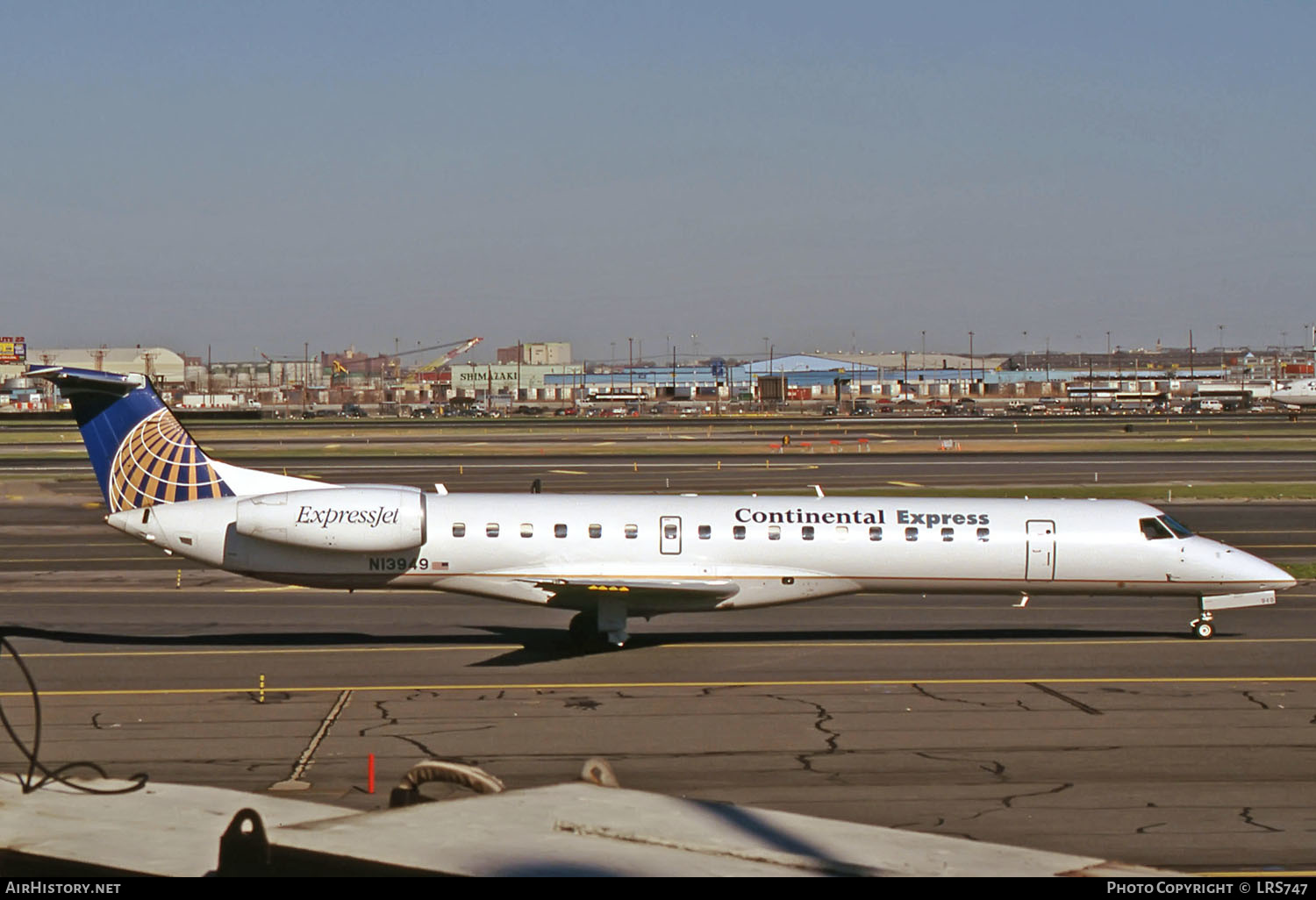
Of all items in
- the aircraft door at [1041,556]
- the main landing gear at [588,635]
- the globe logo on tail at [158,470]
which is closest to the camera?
the main landing gear at [588,635]

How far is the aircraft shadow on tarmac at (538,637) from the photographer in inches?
996

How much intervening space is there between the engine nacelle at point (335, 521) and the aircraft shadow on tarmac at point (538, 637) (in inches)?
86.8

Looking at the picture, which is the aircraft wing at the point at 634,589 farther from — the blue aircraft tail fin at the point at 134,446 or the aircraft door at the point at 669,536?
the blue aircraft tail fin at the point at 134,446

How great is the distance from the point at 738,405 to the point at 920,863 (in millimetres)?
164499

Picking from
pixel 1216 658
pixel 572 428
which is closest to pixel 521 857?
pixel 1216 658

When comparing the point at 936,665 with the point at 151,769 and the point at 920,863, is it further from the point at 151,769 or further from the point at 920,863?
the point at 920,863

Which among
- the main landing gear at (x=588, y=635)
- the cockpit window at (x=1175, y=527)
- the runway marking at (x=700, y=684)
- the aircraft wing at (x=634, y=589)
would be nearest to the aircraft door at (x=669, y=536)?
the aircraft wing at (x=634, y=589)

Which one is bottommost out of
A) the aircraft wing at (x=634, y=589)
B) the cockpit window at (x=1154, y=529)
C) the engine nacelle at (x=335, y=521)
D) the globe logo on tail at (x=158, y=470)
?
the aircraft wing at (x=634, y=589)

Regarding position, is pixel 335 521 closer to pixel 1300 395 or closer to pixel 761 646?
pixel 761 646

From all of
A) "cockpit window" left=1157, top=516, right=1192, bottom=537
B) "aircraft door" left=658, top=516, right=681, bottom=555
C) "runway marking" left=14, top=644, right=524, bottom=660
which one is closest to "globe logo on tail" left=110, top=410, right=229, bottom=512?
"runway marking" left=14, top=644, right=524, bottom=660

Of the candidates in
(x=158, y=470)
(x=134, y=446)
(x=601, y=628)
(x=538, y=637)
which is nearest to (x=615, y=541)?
(x=601, y=628)

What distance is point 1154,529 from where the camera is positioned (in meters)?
26.0

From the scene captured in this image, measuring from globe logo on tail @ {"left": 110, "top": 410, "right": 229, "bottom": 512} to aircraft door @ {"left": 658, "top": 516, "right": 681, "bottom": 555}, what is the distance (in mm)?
8856

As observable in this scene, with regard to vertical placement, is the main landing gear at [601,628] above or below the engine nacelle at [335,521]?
below
